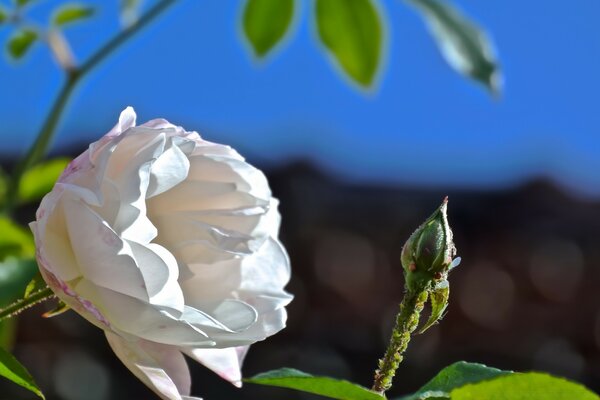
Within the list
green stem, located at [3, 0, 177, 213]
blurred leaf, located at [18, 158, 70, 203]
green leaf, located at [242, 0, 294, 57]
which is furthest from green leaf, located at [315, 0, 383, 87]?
blurred leaf, located at [18, 158, 70, 203]

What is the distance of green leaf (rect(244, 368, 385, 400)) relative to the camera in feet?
1.56

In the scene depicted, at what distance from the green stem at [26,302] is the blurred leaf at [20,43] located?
784mm

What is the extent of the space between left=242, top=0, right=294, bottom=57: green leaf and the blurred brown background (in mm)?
1595

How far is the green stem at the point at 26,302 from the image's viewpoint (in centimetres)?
59

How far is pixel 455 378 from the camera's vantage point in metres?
0.52

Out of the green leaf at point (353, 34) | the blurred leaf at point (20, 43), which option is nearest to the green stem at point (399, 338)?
the green leaf at point (353, 34)

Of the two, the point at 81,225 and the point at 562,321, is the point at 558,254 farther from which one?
the point at 81,225

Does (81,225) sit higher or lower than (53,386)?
higher

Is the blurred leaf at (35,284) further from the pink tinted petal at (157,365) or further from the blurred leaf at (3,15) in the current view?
the blurred leaf at (3,15)

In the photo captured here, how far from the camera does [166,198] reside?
680mm

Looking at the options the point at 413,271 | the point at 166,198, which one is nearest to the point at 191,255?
the point at 166,198

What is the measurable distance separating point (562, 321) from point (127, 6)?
213cm

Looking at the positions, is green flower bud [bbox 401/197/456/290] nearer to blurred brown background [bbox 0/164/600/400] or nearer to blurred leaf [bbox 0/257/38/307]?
blurred leaf [bbox 0/257/38/307]

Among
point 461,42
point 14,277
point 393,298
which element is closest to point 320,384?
point 14,277
